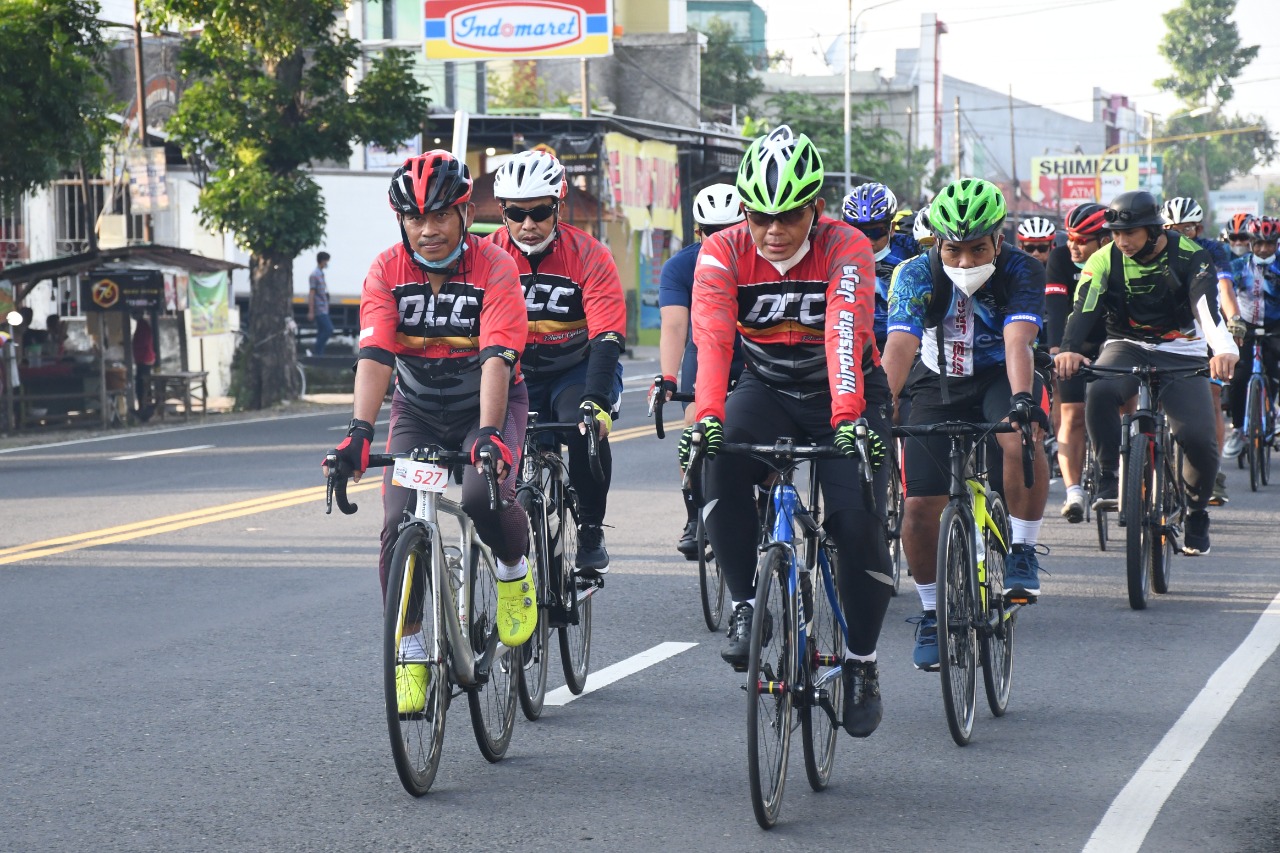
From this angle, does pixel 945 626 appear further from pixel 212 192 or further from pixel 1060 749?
pixel 212 192

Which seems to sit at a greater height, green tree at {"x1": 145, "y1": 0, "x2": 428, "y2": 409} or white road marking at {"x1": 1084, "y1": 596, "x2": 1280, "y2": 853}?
green tree at {"x1": 145, "y1": 0, "x2": 428, "y2": 409}

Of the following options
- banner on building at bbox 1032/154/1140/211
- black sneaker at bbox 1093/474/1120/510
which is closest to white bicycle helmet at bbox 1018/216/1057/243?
black sneaker at bbox 1093/474/1120/510

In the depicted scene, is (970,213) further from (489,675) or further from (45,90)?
(45,90)

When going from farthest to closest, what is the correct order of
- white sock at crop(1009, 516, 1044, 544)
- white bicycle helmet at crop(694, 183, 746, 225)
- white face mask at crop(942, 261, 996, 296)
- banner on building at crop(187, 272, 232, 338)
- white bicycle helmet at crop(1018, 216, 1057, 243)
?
banner on building at crop(187, 272, 232, 338), white bicycle helmet at crop(1018, 216, 1057, 243), white bicycle helmet at crop(694, 183, 746, 225), white sock at crop(1009, 516, 1044, 544), white face mask at crop(942, 261, 996, 296)

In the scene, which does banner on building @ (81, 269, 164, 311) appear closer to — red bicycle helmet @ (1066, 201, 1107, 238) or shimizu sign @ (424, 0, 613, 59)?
shimizu sign @ (424, 0, 613, 59)

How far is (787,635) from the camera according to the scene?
17.3 ft

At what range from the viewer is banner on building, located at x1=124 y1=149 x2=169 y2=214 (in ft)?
84.0

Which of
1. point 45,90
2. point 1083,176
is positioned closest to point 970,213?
point 45,90

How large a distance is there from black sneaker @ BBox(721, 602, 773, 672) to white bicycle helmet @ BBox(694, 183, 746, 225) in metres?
3.73

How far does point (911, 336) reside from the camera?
277 inches

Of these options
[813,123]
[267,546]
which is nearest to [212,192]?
[267,546]

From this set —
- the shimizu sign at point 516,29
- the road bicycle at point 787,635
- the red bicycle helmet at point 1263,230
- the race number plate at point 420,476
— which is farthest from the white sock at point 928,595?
the shimizu sign at point 516,29

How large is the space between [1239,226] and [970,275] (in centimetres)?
887

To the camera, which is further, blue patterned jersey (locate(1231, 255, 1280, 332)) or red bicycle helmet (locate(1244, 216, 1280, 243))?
red bicycle helmet (locate(1244, 216, 1280, 243))
